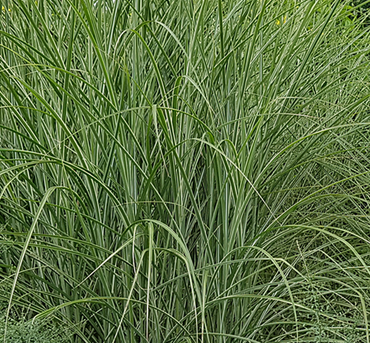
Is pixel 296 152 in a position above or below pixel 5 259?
above

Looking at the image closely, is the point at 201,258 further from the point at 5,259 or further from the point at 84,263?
the point at 5,259

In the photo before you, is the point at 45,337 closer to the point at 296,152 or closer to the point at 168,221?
the point at 168,221

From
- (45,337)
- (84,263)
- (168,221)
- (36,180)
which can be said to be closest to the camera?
(45,337)

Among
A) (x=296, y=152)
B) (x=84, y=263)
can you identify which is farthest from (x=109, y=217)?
(x=296, y=152)

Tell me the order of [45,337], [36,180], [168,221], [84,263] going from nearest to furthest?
1. [45,337]
2. [84,263]
3. [168,221]
4. [36,180]

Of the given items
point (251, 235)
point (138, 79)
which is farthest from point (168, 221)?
point (138, 79)

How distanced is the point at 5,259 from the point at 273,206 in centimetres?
83

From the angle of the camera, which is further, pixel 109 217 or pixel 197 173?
pixel 197 173

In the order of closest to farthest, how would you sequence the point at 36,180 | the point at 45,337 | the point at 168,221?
1. the point at 45,337
2. the point at 168,221
3. the point at 36,180

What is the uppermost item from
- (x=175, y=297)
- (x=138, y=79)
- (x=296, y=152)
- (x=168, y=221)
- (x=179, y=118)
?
(x=138, y=79)

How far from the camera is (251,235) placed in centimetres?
161

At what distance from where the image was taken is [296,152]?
176cm

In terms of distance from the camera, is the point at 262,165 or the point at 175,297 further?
the point at 262,165

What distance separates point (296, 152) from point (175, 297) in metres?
0.65
